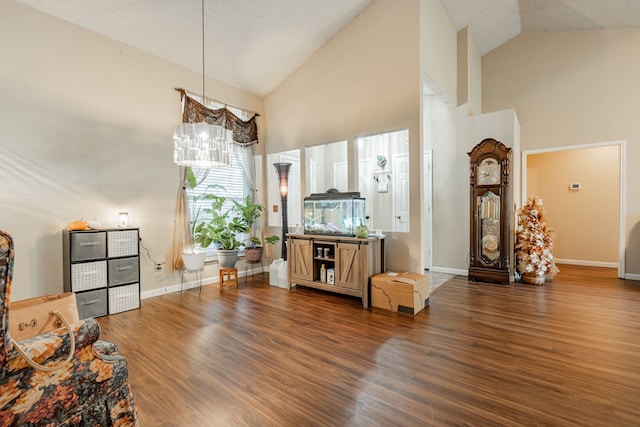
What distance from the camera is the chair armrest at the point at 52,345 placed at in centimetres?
108

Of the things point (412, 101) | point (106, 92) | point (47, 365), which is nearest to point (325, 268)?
point (412, 101)

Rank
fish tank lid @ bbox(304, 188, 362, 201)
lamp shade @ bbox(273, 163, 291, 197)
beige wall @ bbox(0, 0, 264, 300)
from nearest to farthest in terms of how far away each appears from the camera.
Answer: beige wall @ bbox(0, 0, 264, 300)
fish tank lid @ bbox(304, 188, 362, 201)
lamp shade @ bbox(273, 163, 291, 197)

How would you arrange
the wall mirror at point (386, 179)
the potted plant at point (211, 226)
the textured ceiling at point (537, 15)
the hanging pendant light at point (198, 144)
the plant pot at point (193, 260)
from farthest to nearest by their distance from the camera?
the wall mirror at point (386, 179) → the potted plant at point (211, 226) → the textured ceiling at point (537, 15) → the plant pot at point (193, 260) → the hanging pendant light at point (198, 144)

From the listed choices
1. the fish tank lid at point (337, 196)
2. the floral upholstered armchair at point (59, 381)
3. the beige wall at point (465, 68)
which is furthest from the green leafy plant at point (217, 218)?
the beige wall at point (465, 68)

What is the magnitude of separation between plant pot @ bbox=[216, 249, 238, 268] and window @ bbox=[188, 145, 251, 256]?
0.36m

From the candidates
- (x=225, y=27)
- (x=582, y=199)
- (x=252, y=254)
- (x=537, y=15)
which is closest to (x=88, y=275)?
(x=252, y=254)

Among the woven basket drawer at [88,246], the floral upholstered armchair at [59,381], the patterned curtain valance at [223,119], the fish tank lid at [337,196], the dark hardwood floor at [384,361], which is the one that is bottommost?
the dark hardwood floor at [384,361]

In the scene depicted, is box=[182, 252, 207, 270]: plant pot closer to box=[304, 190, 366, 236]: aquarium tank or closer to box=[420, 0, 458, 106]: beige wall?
box=[304, 190, 366, 236]: aquarium tank

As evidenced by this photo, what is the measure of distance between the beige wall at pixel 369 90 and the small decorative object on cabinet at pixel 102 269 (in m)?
2.94

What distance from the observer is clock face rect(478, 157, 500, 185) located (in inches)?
185

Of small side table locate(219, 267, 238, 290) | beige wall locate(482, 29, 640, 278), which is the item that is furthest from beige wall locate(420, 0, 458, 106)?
small side table locate(219, 267, 238, 290)

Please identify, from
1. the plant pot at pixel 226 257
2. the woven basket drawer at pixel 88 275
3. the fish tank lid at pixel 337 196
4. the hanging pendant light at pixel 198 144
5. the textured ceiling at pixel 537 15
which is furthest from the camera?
the plant pot at pixel 226 257

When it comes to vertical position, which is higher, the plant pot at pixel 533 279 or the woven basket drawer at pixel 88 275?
the woven basket drawer at pixel 88 275

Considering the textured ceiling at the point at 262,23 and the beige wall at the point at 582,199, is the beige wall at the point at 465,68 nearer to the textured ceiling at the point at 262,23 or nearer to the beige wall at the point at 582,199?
the textured ceiling at the point at 262,23
